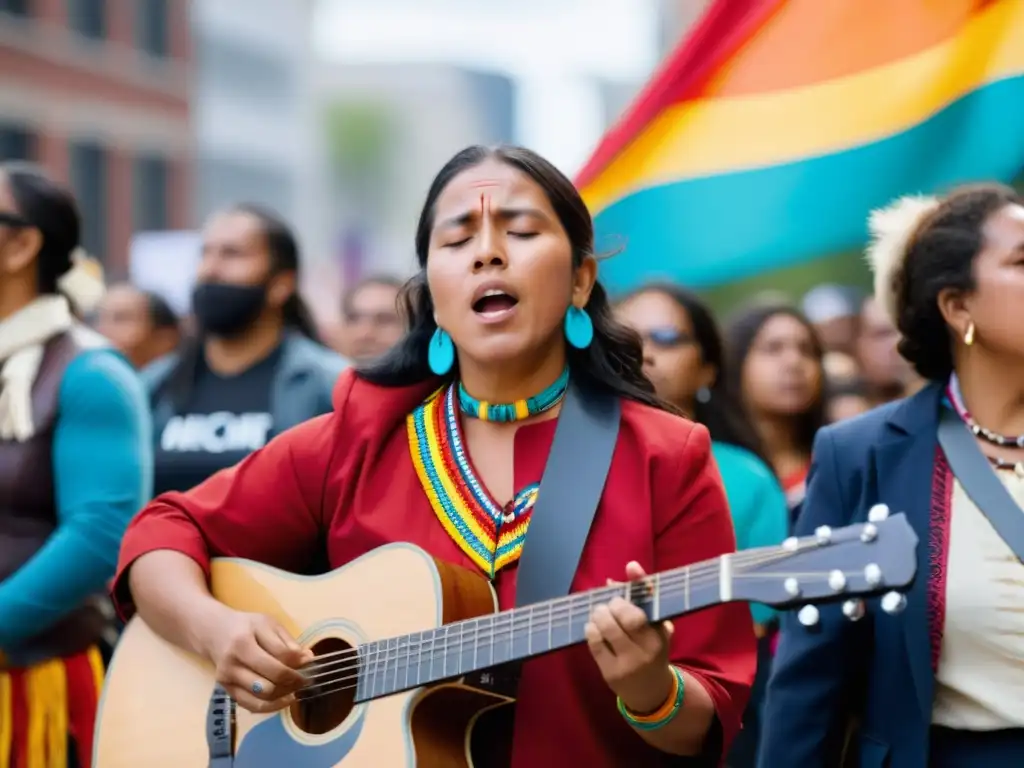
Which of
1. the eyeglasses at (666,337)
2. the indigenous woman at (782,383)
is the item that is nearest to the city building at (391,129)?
the indigenous woman at (782,383)

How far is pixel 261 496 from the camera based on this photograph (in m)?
3.83

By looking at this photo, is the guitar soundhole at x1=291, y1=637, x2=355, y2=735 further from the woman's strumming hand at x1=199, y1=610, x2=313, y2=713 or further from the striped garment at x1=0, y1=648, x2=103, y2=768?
the striped garment at x1=0, y1=648, x2=103, y2=768

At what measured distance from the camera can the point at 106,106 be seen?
3944cm

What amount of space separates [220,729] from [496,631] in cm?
82

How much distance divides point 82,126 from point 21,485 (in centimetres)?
3476

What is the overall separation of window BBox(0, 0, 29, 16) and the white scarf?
31.4 m

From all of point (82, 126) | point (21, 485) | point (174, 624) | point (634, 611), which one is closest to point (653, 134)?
point (21, 485)

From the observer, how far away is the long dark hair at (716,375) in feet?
20.9

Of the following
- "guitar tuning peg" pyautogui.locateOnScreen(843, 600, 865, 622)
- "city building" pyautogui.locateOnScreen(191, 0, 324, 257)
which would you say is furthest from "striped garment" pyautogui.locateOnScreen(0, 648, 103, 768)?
"city building" pyautogui.locateOnScreen(191, 0, 324, 257)

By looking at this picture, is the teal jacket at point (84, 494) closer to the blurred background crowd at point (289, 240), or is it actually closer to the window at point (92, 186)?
the blurred background crowd at point (289, 240)

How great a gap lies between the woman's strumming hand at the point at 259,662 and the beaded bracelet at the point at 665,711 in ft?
2.43

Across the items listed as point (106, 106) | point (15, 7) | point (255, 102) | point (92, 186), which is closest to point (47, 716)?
point (15, 7)

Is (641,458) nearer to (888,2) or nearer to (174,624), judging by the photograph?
(174,624)

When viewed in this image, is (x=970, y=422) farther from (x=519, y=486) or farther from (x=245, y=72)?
(x=245, y=72)
